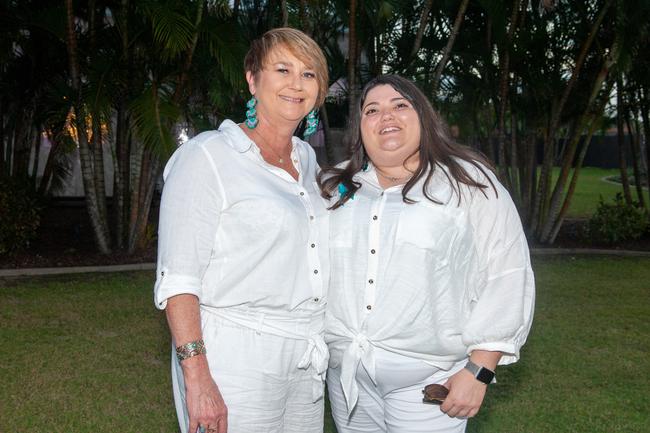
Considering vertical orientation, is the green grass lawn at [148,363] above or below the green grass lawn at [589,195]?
below

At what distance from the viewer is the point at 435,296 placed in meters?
2.69

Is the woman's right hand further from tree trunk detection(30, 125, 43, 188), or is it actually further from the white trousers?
tree trunk detection(30, 125, 43, 188)

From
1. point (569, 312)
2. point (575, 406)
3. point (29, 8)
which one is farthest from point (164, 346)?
point (29, 8)

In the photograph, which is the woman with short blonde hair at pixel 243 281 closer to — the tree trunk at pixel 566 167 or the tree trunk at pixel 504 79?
the tree trunk at pixel 504 79

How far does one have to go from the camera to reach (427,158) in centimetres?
280

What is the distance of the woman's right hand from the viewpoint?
2432 millimetres

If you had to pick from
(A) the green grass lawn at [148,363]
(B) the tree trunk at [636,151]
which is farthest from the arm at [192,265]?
(B) the tree trunk at [636,151]

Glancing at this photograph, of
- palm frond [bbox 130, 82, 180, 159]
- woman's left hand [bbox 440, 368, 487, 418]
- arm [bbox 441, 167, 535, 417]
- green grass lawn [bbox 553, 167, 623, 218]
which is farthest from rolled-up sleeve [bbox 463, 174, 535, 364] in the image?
green grass lawn [bbox 553, 167, 623, 218]

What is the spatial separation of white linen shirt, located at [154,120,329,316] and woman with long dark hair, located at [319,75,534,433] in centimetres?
21

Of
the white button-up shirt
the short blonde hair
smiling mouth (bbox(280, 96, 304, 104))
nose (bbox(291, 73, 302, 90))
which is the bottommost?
the white button-up shirt

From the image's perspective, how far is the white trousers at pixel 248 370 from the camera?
252cm

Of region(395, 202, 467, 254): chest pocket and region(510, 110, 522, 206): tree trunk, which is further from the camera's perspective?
region(510, 110, 522, 206): tree trunk

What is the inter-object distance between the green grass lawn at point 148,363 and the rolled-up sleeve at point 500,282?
2455mm

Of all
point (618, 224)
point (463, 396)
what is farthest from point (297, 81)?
point (618, 224)
